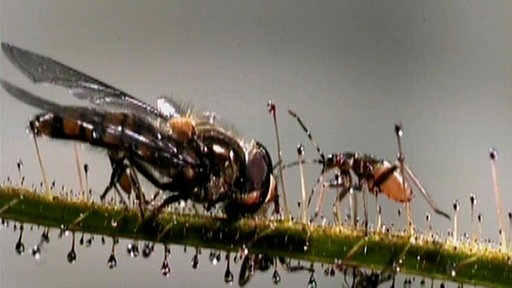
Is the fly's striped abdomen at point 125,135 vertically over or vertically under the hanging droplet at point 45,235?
over

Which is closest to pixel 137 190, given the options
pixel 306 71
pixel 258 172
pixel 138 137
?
pixel 138 137

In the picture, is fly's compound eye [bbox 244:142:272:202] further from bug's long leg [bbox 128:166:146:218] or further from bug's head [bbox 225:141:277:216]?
bug's long leg [bbox 128:166:146:218]

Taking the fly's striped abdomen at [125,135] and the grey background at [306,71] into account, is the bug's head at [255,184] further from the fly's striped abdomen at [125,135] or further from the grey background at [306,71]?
the grey background at [306,71]

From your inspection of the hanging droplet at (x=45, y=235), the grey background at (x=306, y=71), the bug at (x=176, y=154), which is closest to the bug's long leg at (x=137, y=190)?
the bug at (x=176, y=154)

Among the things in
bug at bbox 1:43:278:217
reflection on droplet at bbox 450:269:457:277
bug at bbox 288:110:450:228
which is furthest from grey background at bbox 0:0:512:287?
reflection on droplet at bbox 450:269:457:277

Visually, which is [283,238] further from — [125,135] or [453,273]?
[125,135]

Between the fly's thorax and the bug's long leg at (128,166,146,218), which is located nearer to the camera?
the bug's long leg at (128,166,146,218)
